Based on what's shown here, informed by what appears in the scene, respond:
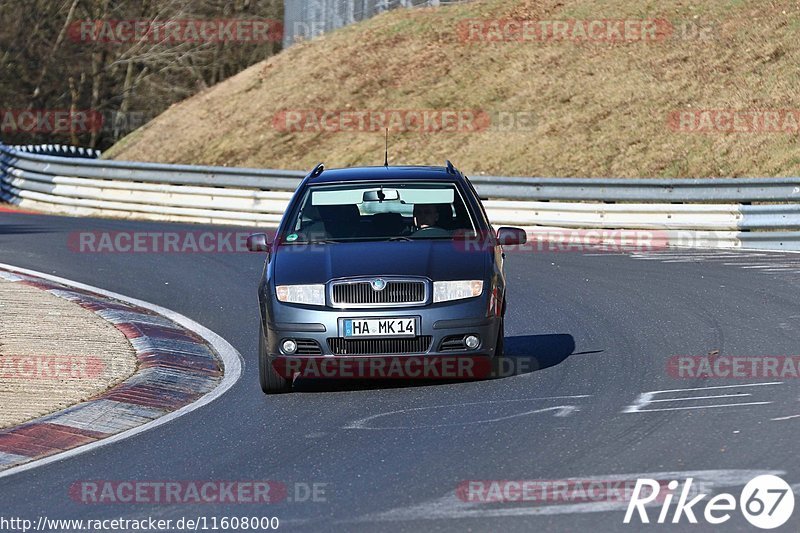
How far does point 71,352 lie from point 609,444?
520 centimetres

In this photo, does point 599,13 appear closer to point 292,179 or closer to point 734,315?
point 292,179

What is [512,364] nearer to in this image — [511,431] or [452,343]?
[452,343]

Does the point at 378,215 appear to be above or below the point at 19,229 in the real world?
above

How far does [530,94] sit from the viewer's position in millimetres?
29094

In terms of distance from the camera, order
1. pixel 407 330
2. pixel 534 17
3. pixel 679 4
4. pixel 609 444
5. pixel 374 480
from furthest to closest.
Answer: pixel 534 17
pixel 679 4
pixel 407 330
pixel 609 444
pixel 374 480

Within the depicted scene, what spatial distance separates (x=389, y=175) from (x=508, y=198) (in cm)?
1089

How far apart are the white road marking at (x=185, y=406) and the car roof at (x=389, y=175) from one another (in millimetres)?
1649

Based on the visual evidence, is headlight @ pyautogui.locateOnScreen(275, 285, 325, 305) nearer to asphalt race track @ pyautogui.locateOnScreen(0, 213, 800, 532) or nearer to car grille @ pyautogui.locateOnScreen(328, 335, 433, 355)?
car grille @ pyautogui.locateOnScreen(328, 335, 433, 355)

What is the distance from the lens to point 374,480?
6.83 metres

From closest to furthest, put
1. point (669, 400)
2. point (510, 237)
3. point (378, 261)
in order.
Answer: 1. point (669, 400)
2. point (378, 261)
3. point (510, 237)

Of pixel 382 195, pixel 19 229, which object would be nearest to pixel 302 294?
pixel 382 195

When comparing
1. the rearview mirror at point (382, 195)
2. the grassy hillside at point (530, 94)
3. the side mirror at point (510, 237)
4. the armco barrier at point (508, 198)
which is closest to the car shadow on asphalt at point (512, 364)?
the side mirror at point (510, 237)

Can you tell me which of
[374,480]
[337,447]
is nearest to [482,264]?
[337,447]

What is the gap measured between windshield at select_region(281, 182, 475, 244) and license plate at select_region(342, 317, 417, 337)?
1.03 metres
